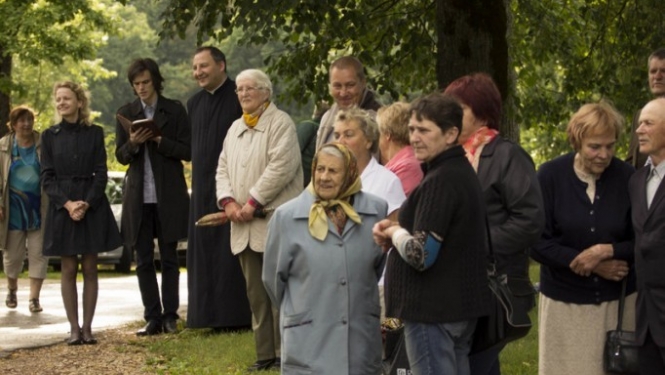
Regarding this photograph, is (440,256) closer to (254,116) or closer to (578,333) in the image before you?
(578,333)

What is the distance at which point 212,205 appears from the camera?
12453 mm

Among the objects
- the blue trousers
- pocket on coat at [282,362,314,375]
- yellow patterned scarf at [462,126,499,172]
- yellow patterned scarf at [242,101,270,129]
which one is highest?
yellow patterned scarf at [242,101,270,129]

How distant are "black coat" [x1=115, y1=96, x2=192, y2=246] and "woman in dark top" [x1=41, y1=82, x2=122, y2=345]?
412 mm

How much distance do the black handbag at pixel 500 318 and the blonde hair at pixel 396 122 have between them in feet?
5.15

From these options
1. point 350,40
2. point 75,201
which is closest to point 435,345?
point 75,201

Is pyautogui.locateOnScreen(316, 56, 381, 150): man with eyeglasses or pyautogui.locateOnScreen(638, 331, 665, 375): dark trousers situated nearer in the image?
pyautogui.locateOnScreen(638, 331, 665, 375): dark trousers

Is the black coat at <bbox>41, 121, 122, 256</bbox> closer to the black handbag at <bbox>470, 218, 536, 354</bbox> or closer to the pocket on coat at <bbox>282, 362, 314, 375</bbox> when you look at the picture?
the pocket on coat at <bbox>282, 362, 314, 375</bbox>

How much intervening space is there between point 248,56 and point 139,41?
6.89m

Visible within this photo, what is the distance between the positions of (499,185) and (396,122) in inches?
51.3

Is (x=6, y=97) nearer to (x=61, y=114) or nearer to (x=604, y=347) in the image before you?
(x=61, y=114)

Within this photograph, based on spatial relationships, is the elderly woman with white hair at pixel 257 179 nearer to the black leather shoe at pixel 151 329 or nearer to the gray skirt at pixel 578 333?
the black leather shoe at pixel 151 329

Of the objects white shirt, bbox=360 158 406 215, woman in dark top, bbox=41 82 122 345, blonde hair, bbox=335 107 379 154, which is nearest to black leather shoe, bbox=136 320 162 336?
woman in dark top, bbox=41 82 122 345

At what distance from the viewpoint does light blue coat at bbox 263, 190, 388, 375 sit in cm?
761

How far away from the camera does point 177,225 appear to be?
13.1 metres
